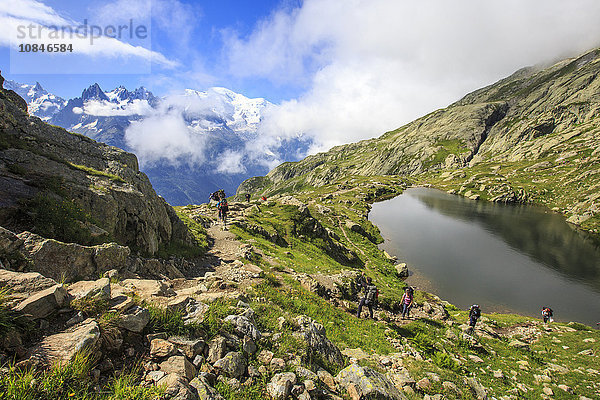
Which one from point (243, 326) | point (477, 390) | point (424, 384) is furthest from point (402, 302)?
point (243, 326)

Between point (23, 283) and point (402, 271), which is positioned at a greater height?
point (23, 283)

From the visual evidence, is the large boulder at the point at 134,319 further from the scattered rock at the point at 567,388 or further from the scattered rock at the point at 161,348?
the scattered rock at the point at 567,388

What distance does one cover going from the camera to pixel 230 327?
30.0 ft

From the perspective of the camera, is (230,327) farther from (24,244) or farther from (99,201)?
(99,201)

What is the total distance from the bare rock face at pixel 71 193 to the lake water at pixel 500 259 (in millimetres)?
47687

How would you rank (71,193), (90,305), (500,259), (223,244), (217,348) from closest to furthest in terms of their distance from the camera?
(90,305) → (217,348) → (71,193) → (223,244) → (500,259)

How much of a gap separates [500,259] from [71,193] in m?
82.7

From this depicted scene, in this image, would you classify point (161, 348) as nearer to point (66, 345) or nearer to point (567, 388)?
point (66, 345)

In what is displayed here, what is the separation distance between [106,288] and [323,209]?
7378 cm

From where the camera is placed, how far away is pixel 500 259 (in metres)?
64.0

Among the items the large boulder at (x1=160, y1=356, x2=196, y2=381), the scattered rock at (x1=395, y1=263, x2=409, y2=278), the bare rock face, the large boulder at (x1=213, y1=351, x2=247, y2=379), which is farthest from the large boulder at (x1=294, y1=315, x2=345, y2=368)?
the scattered rock at (x1=395, y1=263, x2=409, y2=278)

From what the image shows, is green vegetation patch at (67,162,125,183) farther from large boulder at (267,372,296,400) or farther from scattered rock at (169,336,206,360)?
large boulder at (267,372,296,400)

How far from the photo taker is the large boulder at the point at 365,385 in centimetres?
854

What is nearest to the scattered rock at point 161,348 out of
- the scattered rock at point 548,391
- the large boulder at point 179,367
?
the large boulder at point 179,367
